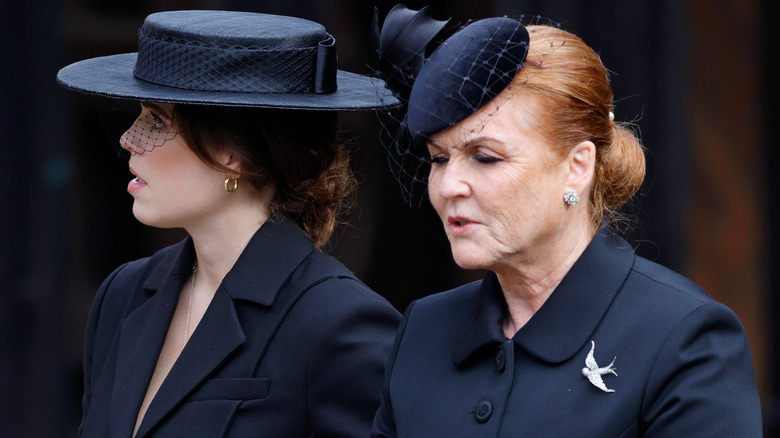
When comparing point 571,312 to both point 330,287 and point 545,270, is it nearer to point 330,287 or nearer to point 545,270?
point 545,270

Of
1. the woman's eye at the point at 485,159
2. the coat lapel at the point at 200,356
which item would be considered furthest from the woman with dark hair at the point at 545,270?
the coat lapel at the point at 200,356

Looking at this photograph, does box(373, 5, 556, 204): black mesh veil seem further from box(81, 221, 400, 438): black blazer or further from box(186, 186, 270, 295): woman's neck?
box(186, 186, 270, 295): woman's neck

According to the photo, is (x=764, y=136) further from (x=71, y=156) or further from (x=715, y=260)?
(x=71, y=156)

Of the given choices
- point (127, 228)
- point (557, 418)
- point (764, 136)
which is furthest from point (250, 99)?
point (764, 136)

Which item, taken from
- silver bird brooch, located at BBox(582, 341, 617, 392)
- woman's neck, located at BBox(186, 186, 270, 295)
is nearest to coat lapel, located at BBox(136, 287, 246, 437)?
woman's neck, located at BBox(186, 186, 270, 295)

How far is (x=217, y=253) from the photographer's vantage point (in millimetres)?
3000

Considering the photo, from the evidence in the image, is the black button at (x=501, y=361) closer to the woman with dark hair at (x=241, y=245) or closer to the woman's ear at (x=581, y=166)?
the woman's ear at (x=581, y=166)

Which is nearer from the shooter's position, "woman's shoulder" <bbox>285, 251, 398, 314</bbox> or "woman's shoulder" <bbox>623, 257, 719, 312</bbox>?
"woman's shoulder" <bbox>623, 257, 719, 312</bbox>

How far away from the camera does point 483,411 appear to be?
2248mm

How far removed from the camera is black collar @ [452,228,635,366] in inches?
87.9

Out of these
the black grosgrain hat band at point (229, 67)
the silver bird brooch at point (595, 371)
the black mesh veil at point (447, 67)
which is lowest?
the silver bird brooch at point (595, 371)

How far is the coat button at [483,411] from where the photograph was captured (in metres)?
2.24

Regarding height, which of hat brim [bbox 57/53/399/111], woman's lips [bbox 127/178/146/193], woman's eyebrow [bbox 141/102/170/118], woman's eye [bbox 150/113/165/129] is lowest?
woman's lips [bbox 127/178/146/193]

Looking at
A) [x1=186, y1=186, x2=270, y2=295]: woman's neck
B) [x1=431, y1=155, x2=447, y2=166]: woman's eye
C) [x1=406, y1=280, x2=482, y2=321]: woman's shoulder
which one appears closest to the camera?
[x1=431, y1=155, x2=447, y2=166]: woman's eye
